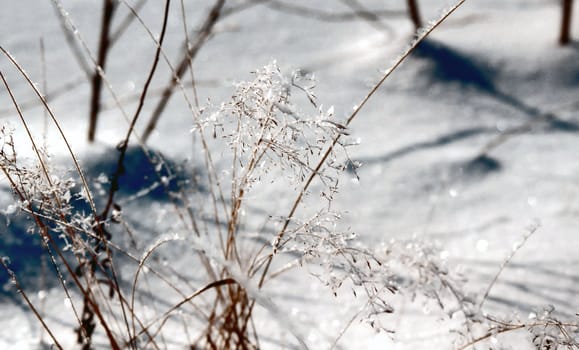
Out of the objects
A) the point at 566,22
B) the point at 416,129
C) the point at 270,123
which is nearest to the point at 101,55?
the point at 416,129

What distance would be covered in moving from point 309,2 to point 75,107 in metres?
1.17

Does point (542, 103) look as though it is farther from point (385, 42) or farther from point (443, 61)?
point (385, 42)

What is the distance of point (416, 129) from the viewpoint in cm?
195

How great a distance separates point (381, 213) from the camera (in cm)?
160

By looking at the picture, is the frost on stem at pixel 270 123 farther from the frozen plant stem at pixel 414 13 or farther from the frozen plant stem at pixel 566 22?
the frozen plant stem at pixel 566 22

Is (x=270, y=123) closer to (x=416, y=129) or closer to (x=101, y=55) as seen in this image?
(x=101, y=55)

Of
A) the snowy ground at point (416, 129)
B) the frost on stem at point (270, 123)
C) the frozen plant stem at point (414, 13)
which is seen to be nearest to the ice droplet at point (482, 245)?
the snowy ground at point (416, 129)

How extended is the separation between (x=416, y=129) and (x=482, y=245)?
0.60m

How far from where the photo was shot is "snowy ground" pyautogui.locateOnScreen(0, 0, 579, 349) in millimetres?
1227

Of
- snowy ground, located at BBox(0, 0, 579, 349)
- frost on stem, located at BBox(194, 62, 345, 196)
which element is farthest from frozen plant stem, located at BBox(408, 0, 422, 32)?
frost on stem, located at BBox(194, 62, 345, 196)

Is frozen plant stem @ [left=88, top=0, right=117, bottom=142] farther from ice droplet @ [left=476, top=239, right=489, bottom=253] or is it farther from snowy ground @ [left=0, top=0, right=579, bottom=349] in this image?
ice droplet @ [left=476, top=239, right=489, bottom=253]

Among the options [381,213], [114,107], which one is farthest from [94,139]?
[381,213]

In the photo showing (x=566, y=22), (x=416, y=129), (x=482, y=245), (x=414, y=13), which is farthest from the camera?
(x=414, y=13)

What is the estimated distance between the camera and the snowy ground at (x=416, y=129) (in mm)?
1227
